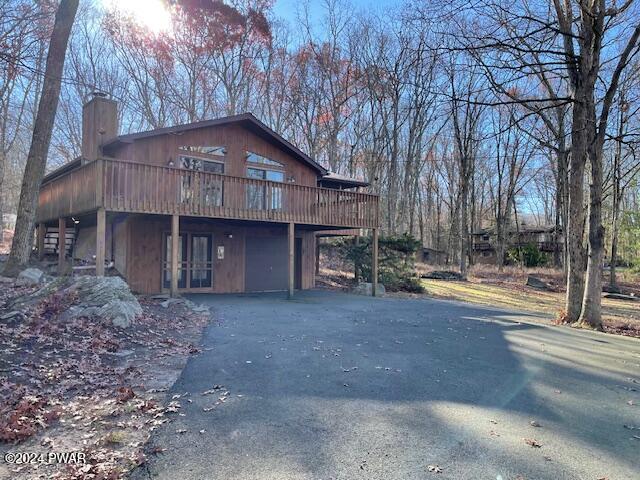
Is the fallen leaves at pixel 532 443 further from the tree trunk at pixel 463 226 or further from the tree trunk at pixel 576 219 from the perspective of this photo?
the tree trunk at pixel 463 226

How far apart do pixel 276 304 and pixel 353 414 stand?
830 centimetres

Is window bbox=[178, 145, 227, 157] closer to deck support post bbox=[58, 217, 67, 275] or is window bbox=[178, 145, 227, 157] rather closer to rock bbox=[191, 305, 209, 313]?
deck support post bbox=[58, 217, 67, 275]

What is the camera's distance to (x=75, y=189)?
12.6 meters

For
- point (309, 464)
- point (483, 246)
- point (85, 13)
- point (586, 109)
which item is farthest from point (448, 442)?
point (483, 246)

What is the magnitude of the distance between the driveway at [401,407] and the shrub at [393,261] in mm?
10463

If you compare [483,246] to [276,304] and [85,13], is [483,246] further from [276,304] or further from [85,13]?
[85,13]

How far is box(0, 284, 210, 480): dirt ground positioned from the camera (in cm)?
330

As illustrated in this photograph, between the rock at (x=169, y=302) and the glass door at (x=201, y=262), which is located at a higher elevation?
the glass door at (x=201, y=262)

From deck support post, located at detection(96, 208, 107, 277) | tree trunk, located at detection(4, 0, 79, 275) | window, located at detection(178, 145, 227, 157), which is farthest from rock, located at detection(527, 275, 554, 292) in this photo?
tree trunk, located at detection(4, 0, 79, 275)

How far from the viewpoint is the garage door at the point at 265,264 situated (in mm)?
16281

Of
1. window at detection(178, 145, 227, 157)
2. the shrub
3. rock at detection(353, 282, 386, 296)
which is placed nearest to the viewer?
window at detection(178, 145, 227, 157)

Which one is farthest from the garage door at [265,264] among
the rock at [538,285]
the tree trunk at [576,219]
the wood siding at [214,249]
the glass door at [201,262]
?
the rock at [538,285]

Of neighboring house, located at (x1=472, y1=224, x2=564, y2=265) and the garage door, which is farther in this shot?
neighboring house, located at (x1=472, y1=224, x2=564, y2=265)

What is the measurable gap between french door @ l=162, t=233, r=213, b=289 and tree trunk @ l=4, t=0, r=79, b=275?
388 centimetres
